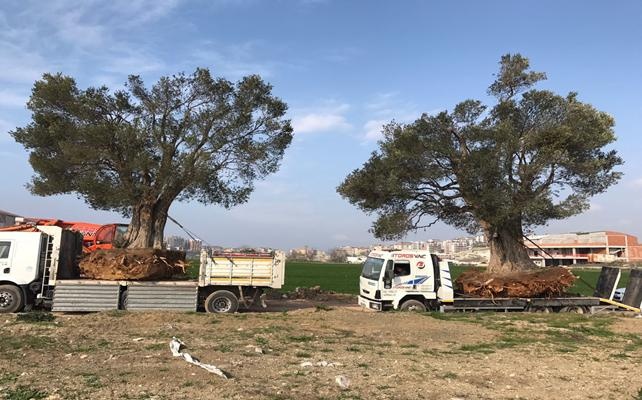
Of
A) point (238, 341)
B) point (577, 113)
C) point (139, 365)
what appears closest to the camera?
point (139, 365)

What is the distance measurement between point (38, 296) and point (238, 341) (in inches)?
335

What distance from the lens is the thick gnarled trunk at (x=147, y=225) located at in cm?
2083

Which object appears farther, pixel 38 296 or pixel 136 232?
pixel 136 232

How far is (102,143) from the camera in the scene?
63.9 feet

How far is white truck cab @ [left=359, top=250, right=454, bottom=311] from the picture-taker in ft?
62.9

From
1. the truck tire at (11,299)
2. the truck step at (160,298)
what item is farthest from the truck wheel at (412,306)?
the truck tire at (11,299)

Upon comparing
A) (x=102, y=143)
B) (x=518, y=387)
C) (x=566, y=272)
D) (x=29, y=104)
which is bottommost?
(x=518, y=387)

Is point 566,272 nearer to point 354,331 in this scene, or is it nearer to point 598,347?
point 598,347

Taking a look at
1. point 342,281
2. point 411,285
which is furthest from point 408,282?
point 342,281

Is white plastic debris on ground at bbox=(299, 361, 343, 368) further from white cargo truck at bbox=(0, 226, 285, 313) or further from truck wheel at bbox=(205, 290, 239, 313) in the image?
truck wheel at bbox=(205, 290, 239, 313)

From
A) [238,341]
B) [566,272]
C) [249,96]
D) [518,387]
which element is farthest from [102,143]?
[566,272]

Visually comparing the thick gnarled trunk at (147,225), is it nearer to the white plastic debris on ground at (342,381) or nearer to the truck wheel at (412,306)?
the truck wheel at (412,306)

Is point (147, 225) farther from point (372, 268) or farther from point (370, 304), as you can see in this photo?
point (370, 304)

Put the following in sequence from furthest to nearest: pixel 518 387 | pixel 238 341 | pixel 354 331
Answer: pixel 354 331, pixel 238 341, pixel 518 387
